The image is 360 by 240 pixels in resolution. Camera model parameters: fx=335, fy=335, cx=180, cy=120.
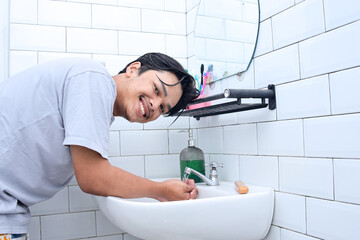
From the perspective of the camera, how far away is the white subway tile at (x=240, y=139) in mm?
1188

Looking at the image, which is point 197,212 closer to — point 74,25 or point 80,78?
point 80,78

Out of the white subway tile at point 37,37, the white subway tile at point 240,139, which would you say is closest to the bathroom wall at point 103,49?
the white subway tile at point 37,37

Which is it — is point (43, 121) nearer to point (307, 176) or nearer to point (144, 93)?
point (144, 93)

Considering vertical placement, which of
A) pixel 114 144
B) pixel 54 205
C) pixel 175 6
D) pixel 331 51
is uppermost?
pixel 175 6

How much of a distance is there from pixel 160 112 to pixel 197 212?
0.38 m

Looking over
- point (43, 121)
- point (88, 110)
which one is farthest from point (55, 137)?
point (88, 110)

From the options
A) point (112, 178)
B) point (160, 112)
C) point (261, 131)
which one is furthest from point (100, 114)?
point (261, 131)

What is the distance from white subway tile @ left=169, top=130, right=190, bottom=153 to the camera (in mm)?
1630

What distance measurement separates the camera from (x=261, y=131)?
114 cm

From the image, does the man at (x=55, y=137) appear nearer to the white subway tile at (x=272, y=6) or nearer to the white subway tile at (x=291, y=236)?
the white subway tile at (x=291, y=236)

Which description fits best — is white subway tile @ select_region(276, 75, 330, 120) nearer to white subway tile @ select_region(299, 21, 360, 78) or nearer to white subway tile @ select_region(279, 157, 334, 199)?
white subway tile @ select_region(299, 21, 360, 78)

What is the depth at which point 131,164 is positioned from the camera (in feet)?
5.06

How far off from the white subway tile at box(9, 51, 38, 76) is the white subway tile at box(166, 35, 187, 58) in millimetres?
619

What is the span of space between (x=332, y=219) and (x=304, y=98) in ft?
1.10
